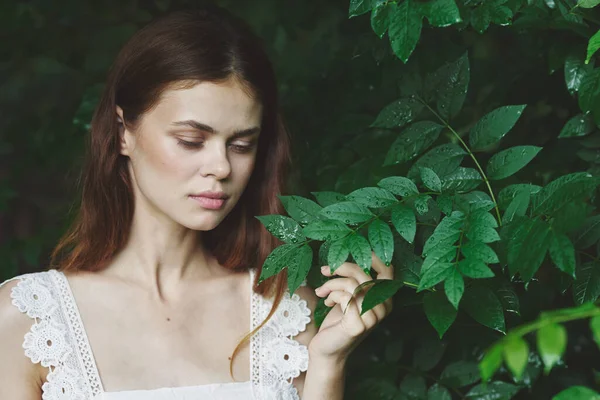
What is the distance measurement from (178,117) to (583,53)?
30.3 inches

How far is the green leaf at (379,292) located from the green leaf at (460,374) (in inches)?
21.1

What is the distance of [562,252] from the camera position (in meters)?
1.12

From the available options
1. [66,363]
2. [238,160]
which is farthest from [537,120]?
[66,363]

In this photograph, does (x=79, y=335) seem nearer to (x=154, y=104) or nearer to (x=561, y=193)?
(x=154, y=104)

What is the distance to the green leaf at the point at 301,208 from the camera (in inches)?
58.9

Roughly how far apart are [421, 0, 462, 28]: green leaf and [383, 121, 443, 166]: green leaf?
0.36m

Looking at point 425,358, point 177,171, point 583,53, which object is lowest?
point 425,358

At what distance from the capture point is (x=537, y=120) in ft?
6.69

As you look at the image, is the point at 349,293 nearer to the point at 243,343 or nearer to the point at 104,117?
the point at 243,343

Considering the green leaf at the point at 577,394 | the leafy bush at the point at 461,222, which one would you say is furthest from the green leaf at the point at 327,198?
the green leaf at the point at 577,394

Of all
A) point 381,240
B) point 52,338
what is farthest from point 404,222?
point 52,338

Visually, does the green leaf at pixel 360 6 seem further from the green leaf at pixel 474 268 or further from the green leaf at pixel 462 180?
the green leaf at pixel 474 268

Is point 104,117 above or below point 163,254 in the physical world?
above

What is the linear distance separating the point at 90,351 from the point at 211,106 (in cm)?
55
